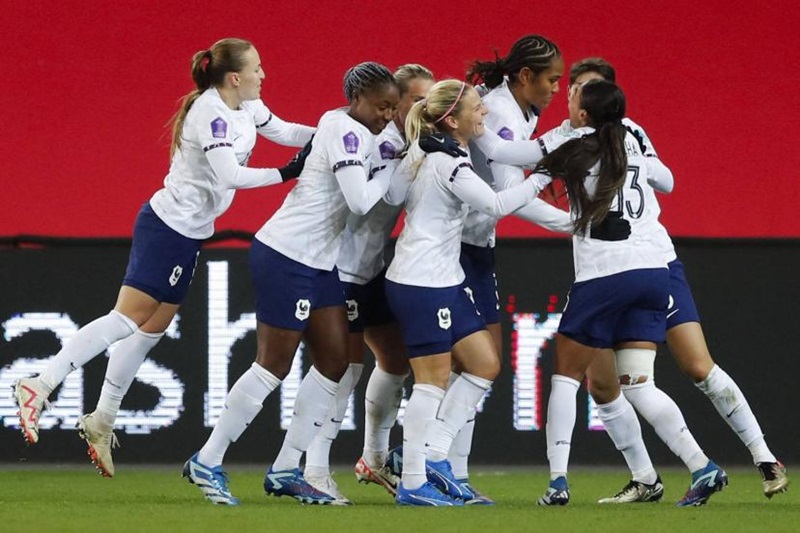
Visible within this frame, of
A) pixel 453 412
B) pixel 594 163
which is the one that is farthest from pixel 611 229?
pixel 453 412

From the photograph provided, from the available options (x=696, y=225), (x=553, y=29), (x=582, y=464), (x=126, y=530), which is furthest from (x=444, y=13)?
(x=126, y=530)

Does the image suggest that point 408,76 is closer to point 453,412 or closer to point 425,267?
point 425,267

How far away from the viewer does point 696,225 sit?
9.55 metres

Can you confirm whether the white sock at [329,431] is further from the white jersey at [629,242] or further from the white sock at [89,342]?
the white jersey at [629,242]

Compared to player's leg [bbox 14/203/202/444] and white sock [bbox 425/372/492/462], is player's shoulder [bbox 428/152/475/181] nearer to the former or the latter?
white sock [bbox 425/372/492/462]

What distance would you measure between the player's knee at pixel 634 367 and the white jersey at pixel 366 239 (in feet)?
3.23

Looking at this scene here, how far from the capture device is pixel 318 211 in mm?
5586

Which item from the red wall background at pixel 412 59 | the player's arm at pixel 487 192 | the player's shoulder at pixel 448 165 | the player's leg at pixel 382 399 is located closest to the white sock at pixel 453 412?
the player's leg at pixel 382 399

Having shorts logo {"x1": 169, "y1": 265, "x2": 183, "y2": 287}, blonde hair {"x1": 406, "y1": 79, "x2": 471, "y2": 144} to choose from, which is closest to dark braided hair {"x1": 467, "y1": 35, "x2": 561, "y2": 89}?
blonde hair {"x1": 406, "y1": 79, "x2": 471, "y2": 144}

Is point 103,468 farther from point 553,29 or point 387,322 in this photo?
point 553,29

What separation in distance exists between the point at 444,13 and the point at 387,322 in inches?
157

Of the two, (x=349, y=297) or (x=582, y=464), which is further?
(x=582, y=464)

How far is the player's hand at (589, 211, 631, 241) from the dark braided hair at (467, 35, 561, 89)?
73cm

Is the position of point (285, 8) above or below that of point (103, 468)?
above
